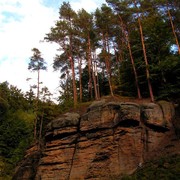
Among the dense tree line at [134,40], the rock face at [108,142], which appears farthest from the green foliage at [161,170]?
the dense tree line at [134,40]

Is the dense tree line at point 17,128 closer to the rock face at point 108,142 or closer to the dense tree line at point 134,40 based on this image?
the dense tree line at point 134,40

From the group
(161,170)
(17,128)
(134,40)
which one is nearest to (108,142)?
(161,170)

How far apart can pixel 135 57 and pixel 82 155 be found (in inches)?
512

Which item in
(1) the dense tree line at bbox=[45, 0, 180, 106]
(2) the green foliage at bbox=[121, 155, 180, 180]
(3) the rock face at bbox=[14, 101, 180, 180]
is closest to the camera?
(2) the green foliage at bbox=[121, 155, 180, 180]

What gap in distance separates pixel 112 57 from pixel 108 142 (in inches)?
853

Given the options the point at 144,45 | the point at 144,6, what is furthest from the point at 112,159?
the point at 144,6

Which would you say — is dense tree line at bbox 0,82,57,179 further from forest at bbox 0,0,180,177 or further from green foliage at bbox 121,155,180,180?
green foliage at bbox 121,155,180,180

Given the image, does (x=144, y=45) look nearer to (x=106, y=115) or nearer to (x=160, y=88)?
(x=160, y=88)

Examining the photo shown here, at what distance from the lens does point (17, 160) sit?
3127 centimetres

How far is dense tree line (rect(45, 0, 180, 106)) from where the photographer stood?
24.4m

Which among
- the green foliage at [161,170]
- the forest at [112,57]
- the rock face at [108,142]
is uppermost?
the forest at [112,57]

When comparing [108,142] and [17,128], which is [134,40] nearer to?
[108,142]

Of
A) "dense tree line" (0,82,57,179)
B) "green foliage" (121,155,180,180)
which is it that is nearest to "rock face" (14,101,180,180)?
"green foliage" (121,155,180,180)

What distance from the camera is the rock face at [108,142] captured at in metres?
18.5
